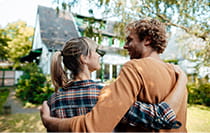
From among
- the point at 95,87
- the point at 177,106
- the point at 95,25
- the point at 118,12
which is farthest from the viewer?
the point at 118,12

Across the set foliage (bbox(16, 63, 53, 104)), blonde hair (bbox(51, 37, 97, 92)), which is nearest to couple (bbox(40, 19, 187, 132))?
blonde hair (bbox(51, 37, 97, 92))

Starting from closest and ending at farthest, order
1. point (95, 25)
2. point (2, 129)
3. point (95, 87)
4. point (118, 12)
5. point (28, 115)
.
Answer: point (95, 87) < point (95, 25) < point (2, 129) < point (118, 12) < point (28, 115)

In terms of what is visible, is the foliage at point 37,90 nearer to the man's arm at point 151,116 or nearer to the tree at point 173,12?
the tree at point 173,12

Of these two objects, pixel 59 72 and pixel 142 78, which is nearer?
pixel 142 78

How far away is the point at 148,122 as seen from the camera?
2.99 feet

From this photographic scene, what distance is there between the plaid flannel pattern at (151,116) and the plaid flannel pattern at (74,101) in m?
0.37

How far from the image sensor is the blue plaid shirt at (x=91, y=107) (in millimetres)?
911

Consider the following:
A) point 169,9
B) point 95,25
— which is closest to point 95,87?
point 95,25

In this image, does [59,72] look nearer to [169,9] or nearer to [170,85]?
[170,85]

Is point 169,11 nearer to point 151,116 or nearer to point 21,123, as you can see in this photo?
point 151,116

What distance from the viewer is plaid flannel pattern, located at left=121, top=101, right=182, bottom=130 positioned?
35.8 inches

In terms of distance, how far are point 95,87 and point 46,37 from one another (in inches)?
534

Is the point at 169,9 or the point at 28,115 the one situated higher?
the point at 169,9

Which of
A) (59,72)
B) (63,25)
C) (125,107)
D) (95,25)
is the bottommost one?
(125,107)
